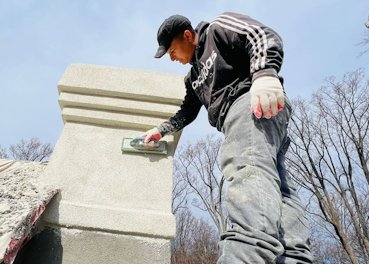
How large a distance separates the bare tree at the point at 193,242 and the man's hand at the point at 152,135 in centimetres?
2052

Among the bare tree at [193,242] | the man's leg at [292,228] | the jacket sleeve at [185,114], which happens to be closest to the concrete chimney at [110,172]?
the jacket sleeve at [185,114]

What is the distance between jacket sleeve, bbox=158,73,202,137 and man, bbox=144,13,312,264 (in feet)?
0.46

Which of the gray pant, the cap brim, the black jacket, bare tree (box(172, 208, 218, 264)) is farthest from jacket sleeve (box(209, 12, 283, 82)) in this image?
bare tree (box(172, 208, 218, 264))

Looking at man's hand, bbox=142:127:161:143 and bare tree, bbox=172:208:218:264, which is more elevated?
man's hand, bbox=142:127:161:143

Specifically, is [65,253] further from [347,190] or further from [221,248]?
[347,190]

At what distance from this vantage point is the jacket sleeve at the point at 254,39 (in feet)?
4.31

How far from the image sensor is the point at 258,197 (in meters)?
1.05

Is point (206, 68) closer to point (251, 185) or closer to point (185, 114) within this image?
point (185, 114)

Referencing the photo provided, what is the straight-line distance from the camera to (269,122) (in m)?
1.27

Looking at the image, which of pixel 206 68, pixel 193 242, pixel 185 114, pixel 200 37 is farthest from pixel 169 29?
pixel 193 242

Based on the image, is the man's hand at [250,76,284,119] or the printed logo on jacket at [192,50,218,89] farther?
the printed logo on jacket at [192,50,218,89]

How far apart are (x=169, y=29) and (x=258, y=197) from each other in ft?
3.39

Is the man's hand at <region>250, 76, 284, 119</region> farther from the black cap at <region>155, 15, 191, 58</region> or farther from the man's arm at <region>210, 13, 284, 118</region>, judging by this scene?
the black cap at <region>155, 15, 191, 58</region>

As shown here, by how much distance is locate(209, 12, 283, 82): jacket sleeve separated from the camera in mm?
1313
